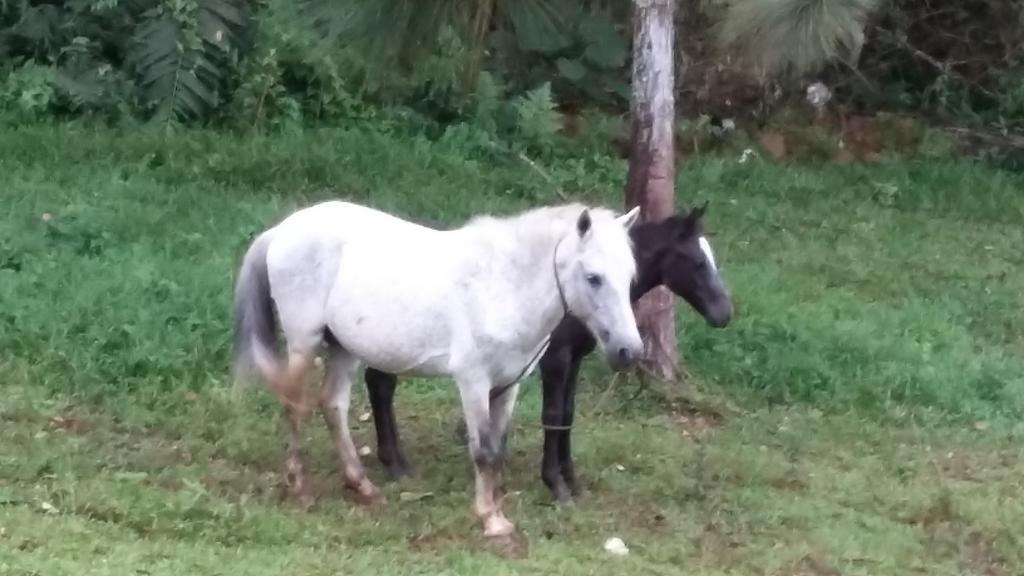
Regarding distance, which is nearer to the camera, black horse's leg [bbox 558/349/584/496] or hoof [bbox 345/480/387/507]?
hoof [bbox 345/480/387/507]

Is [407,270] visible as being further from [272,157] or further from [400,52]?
[272,157]

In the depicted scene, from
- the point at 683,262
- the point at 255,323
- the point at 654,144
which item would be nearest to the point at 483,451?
the point at 255,323

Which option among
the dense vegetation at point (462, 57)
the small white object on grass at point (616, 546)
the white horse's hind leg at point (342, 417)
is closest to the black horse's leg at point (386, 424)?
the white horse's hind leg at point (342, 417)

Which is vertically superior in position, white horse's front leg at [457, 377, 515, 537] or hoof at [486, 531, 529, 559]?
white horse's front leg at [457, 377, 515, 537]

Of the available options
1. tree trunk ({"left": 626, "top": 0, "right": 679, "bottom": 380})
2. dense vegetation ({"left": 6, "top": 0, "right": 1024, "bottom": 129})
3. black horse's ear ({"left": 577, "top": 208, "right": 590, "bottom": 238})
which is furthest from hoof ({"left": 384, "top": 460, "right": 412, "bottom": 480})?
dense vegetation ({"left": 6, "top": 0, "right": 1024, "bottom": 129})

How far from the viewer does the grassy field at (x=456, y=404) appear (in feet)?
16.5

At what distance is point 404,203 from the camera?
954 centimetres

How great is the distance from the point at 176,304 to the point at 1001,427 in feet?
13.3

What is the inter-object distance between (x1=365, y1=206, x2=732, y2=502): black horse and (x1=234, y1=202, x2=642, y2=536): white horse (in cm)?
39

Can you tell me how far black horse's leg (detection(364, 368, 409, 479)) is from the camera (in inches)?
231

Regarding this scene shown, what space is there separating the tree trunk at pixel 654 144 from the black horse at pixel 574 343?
0.98m

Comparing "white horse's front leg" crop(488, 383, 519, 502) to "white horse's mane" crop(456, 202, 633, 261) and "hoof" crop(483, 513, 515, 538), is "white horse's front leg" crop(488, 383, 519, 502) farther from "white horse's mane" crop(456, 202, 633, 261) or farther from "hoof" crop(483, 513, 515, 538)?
"white horse's mane" crop(456, 202, 633, 261)

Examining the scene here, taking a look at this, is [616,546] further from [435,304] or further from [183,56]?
[183,56]

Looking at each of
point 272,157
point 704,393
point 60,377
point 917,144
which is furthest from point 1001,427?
point 917,144
